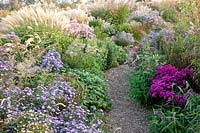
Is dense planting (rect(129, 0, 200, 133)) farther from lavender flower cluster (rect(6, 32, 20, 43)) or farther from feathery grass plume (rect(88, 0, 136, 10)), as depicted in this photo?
feathery grass plume (rect(88, 0, 136, 10))

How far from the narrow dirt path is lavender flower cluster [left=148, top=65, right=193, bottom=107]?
39 centimetres

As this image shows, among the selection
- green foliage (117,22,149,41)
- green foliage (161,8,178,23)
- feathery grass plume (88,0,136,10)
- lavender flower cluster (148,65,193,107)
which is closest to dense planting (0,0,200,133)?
lavender flower cluster (148,65,193,107)

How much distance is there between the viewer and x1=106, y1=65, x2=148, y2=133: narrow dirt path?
5.37 metres

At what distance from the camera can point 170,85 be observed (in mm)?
5492

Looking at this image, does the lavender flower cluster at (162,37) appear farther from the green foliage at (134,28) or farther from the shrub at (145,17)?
the shrub at (145,17)

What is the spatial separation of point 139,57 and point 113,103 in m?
1.16

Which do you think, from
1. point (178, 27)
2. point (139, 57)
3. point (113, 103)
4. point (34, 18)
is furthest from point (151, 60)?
point (34, 18)

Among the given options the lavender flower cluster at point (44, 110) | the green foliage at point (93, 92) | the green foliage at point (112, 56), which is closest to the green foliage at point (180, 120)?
the lavender flower cluster at point (44, 110)

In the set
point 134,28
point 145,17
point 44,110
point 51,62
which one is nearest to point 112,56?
point 51,62

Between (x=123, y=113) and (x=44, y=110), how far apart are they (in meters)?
1.94

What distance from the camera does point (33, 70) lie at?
511 cm

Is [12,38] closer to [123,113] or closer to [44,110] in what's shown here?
[123,113]

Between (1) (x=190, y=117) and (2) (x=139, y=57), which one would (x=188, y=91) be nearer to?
(1) (x=190, y=117)

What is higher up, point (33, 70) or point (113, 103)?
point (33, 70)
